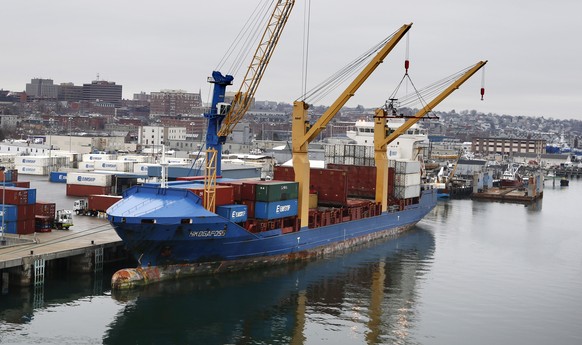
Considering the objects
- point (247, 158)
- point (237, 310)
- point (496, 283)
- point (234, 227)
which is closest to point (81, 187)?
point (234, 227)

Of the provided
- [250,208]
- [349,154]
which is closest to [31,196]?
[250,208]

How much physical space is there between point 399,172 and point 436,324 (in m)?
25.3

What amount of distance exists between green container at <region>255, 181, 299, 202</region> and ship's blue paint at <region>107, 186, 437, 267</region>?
1.77 metres

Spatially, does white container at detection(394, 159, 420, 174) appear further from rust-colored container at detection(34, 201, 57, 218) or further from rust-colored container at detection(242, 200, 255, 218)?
rust-colored container at detection(34, 201, 57, 218)

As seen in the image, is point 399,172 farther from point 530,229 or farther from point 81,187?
point 81,187

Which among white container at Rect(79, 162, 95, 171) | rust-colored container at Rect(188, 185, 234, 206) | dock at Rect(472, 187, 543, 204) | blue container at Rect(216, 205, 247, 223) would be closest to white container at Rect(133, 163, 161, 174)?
white container at Rect(79, 162, 95, 171)

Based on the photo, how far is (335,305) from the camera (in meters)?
30.8

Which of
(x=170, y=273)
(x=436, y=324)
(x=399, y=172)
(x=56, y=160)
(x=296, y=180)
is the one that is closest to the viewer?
(x=436, y=324)

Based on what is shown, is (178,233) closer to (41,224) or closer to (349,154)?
(41,224)

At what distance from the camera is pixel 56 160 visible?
72.4m

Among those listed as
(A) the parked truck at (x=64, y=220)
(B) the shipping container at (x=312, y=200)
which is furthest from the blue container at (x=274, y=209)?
(A) the parked truck at (x=64, y=220)

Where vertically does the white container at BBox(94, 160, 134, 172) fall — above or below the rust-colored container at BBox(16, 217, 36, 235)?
above

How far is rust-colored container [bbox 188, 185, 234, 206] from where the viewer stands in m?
33.8

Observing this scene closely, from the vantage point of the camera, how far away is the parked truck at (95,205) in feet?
141
